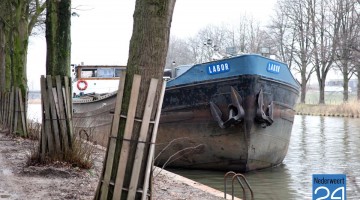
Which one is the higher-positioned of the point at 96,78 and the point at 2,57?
the point at 2,57

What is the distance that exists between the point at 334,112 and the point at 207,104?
2596 centimetres

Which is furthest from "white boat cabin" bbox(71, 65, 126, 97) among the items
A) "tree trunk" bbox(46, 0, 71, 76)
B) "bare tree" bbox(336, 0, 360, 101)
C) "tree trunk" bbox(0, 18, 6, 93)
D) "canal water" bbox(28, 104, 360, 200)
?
"bare tree" bbox(336, 0, 360, 101)

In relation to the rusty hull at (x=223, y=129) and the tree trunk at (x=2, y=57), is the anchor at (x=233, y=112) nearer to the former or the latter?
the rusty hull at (x=223, y=129)

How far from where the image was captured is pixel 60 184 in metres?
6.92

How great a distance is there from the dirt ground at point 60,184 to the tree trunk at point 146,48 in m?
1.57

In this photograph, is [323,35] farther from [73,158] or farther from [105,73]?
[73,158]

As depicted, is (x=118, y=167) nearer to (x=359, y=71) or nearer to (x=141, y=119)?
(x=141, y=119)

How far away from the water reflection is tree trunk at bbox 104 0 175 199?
4799 mm

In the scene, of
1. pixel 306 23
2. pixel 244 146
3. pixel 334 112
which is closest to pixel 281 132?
pixel 244 146

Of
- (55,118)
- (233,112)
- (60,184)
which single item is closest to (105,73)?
(233,112)

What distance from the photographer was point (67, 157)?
8.02 m

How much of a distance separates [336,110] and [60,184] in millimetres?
31638

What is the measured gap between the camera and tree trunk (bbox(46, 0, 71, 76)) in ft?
28.2

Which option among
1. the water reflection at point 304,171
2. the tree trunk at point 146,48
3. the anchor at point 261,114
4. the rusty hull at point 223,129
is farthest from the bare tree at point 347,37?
the tree trunk at point 146,48
